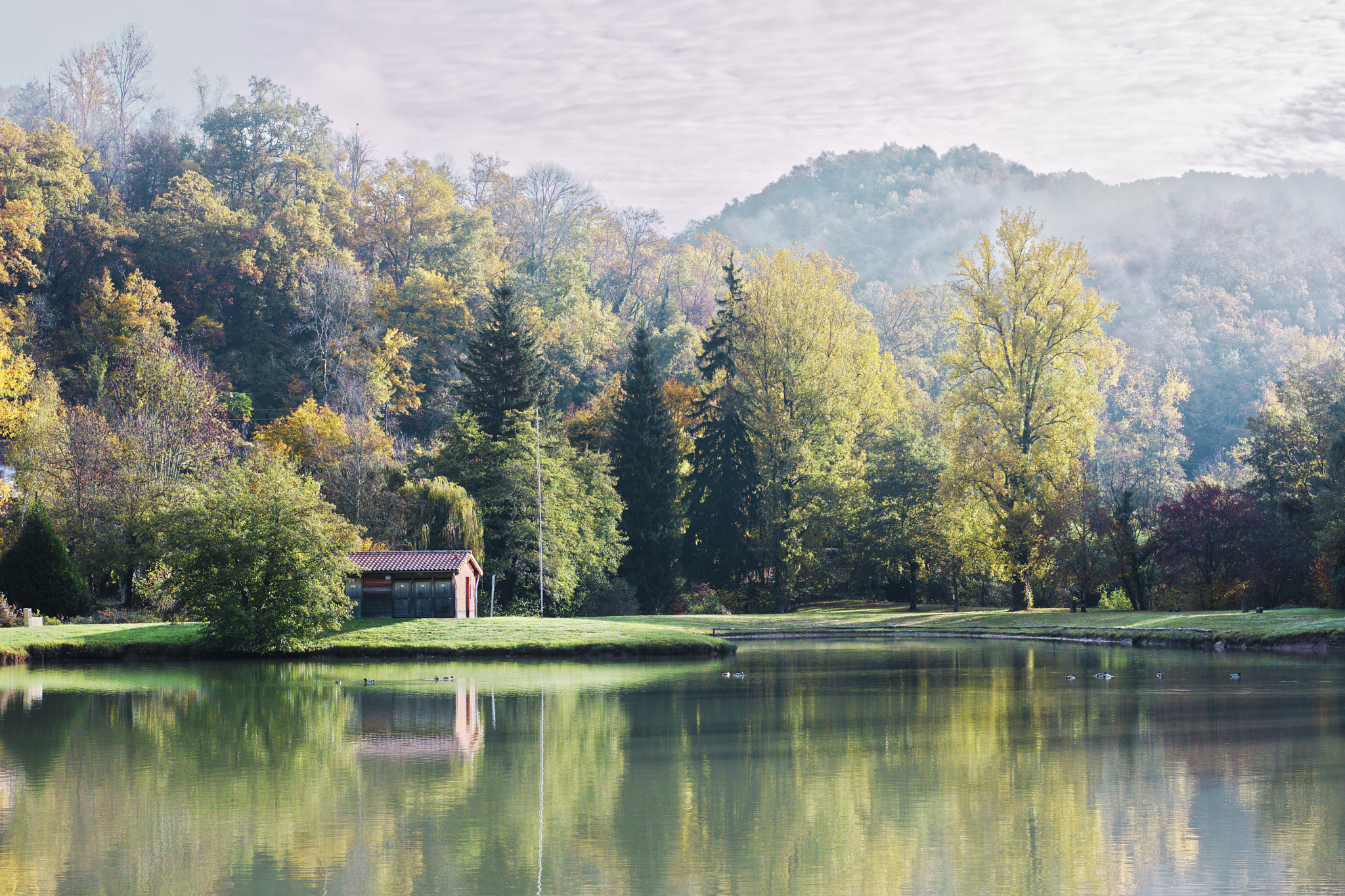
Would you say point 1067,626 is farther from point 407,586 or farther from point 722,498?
point 407,586

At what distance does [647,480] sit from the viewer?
56375 mm

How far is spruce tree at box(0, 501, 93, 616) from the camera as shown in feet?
129

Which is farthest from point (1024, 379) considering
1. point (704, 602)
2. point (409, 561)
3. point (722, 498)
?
point (409, 561)

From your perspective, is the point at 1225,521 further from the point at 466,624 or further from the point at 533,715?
the point at 533,715

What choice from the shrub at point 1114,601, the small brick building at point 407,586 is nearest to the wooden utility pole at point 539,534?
the small brick building at point 407,586

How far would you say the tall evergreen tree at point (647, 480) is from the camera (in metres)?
55.7

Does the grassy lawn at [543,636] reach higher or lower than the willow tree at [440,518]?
lower

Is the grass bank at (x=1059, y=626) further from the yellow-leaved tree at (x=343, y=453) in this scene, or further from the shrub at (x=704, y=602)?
the yellow-leaved tree at (x=343, y=453)

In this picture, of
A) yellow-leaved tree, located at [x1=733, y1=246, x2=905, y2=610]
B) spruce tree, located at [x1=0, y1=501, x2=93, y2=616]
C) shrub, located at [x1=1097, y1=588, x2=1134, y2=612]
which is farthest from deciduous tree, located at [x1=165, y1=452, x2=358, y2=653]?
shrub, located at [x1=1097, y1=588, x2=1134, y2=612]

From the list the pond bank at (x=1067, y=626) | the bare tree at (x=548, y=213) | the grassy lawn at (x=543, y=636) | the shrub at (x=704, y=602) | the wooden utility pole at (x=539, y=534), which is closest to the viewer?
the pond bank at (x=1067, y=626)

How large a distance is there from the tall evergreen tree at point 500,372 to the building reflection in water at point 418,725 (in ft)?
89.8

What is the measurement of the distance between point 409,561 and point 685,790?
2821cm

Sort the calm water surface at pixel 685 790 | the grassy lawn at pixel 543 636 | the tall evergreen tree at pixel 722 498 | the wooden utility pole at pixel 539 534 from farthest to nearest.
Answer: the tall evergreen tree at pixel 722 498, the wooden utility pole at pixel 539 534, the grassy lawn at pixel 543 636, the calm water surface at pixel 685 790

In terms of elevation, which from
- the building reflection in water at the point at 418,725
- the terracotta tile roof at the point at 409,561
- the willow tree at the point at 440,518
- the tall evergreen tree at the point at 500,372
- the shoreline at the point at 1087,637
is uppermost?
the tall evergreen tree at the point at 500,372
